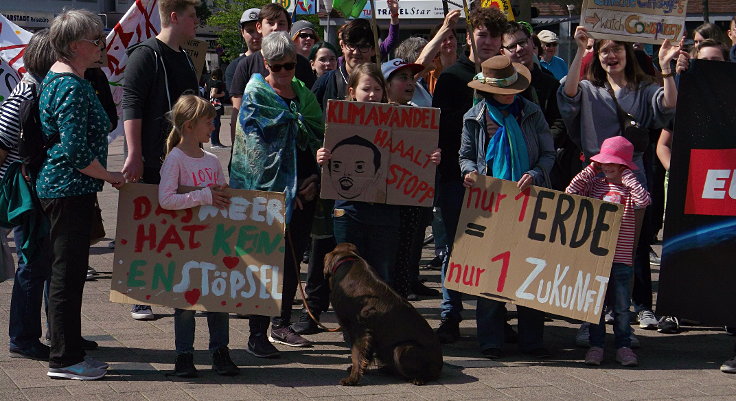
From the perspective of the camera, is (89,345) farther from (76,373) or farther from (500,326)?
(500,326)

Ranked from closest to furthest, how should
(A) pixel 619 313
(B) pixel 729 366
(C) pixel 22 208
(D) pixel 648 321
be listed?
(C) pixel 22 208 < (B) pixel 729 366 < (A) pixel 619 313 < (D) pixel 648 321

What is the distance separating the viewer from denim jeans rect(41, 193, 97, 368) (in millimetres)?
5719

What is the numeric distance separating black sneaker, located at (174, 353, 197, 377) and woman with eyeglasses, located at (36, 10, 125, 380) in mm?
394

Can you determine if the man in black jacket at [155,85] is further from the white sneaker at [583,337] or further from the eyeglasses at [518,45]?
the white sneaker at [583,337]

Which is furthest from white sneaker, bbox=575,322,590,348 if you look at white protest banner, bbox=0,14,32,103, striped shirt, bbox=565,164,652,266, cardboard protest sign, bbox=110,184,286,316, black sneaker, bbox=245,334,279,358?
white protest banner, bbox=0,14,32,103

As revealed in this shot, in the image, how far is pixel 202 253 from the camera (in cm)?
603

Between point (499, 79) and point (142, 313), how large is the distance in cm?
294

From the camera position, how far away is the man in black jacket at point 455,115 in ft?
23.0

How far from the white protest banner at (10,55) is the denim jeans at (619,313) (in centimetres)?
620

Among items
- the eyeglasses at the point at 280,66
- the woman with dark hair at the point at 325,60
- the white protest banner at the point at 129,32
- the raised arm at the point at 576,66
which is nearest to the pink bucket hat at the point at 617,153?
the raised arm at the point at 576,66

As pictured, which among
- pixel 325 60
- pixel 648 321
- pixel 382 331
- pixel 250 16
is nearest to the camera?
pixel 382 331

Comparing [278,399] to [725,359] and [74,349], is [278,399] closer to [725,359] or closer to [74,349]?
[74,349]

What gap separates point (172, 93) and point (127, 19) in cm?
300

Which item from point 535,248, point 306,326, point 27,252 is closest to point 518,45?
point 535,248
